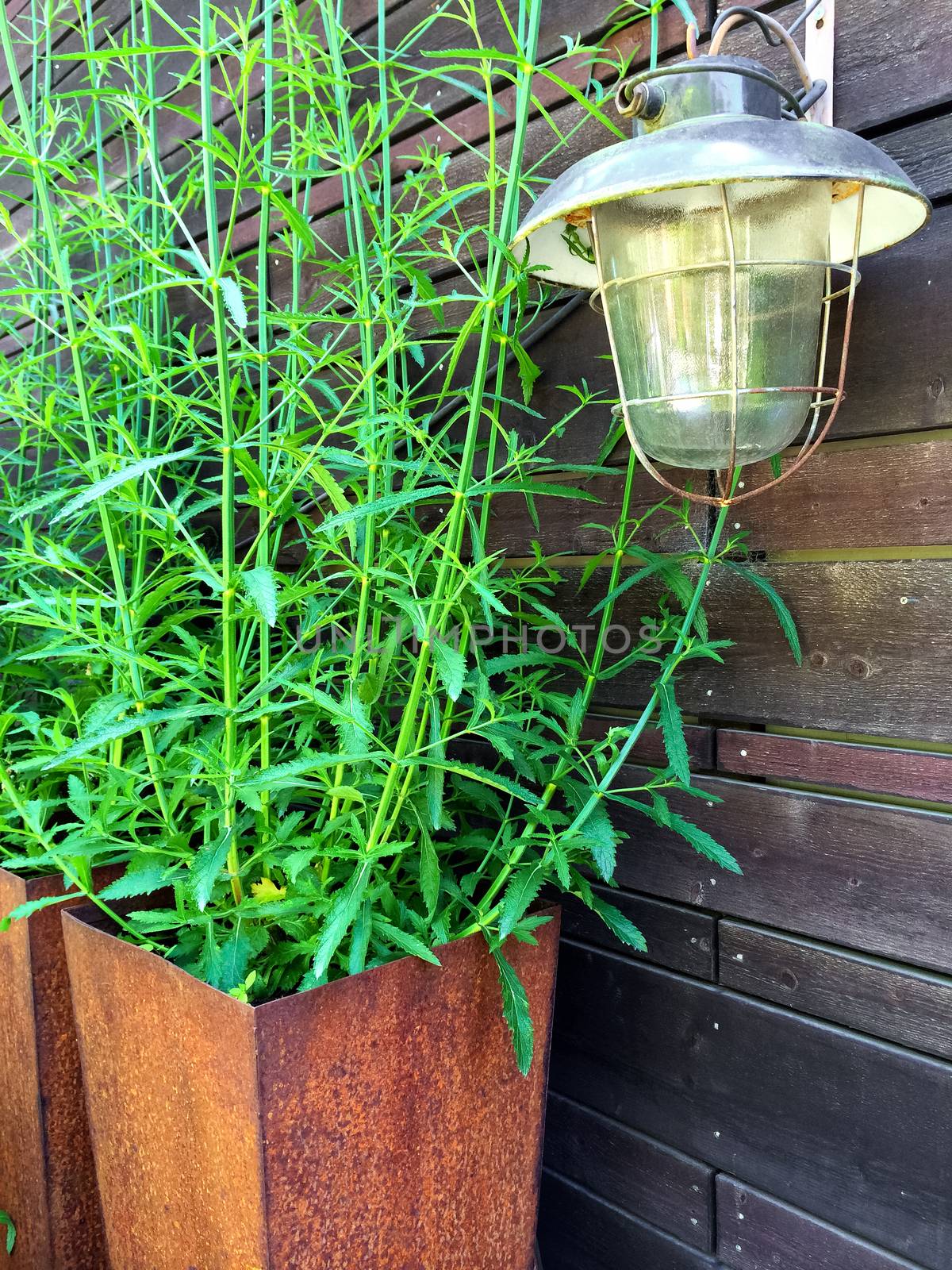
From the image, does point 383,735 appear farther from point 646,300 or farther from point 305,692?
point 646,300

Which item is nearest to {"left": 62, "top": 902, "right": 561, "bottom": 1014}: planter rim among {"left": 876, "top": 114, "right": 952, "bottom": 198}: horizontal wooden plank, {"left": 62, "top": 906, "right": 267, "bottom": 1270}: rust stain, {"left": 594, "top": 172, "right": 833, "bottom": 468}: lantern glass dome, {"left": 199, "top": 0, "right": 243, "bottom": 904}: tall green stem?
{"left": 62, "top": 906, "right": 267, "bottom": 1270}: rust stain

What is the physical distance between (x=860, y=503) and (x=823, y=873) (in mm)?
419

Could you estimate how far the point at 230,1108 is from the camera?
91cm

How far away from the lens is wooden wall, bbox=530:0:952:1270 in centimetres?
98

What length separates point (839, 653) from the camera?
3.49 ft

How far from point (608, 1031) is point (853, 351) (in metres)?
0.92

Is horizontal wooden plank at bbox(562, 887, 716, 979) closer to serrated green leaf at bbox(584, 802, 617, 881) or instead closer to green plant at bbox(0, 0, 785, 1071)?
green plant at bbox(0, 0, 785, 1071)

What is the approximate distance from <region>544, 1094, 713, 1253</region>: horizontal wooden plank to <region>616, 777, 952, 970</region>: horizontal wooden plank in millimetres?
334

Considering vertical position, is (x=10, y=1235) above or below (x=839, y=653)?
below

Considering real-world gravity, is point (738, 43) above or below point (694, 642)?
above

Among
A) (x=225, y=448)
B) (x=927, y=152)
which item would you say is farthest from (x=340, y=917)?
(x=927, y=152)

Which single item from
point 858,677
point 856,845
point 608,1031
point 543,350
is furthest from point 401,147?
point 608,1031

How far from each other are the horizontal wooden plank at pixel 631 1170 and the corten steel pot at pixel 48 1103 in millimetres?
640

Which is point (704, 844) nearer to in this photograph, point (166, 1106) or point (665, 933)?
point (665, 933)
